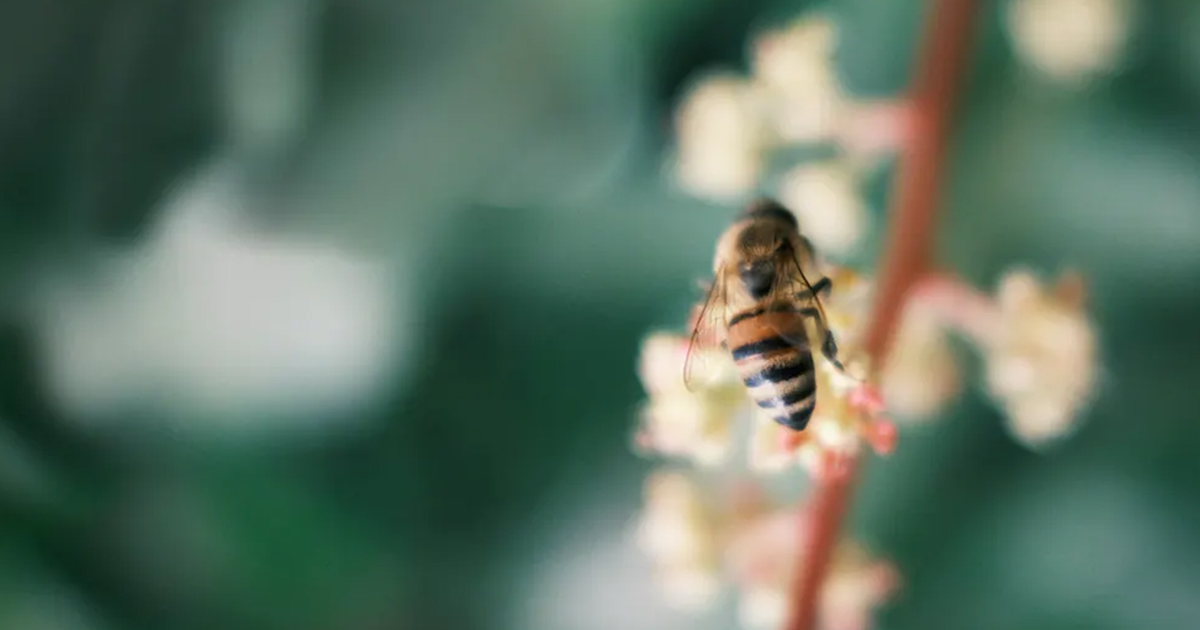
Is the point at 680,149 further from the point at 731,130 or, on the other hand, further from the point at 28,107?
the point at 28,107

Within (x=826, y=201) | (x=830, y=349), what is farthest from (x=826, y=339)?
(x=826, y=201)

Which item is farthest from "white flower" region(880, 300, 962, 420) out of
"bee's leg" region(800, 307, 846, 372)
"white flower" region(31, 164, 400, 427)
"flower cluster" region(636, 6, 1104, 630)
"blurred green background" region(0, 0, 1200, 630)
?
"white flower" region(31, 164, 400, 427)

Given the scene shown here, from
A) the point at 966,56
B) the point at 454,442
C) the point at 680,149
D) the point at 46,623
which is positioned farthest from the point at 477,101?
the point at 46,623

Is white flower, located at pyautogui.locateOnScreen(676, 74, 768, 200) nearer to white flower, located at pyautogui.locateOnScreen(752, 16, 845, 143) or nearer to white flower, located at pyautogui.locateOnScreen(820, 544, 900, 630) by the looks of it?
white flower, located at pyautogui.locateOnScreen(752, 16, 845, 143)

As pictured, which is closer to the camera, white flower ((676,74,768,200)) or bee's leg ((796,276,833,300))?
bee's leg ((796,276,833,300))

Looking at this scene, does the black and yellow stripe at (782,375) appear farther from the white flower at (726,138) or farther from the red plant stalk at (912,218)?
the white flower at (726,138)

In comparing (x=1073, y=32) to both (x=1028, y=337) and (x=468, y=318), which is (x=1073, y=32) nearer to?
(x=1028, y=337)

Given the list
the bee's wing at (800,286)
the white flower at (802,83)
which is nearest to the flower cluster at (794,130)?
the white flower at (802,83)
